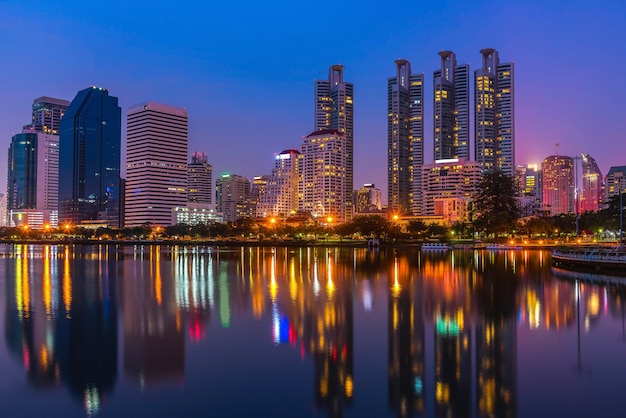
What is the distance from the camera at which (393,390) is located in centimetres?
1335

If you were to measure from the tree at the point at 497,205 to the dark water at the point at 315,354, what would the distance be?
81.2m

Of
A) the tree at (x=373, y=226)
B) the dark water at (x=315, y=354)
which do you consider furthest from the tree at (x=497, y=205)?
the dark water at (x=315, y=354)

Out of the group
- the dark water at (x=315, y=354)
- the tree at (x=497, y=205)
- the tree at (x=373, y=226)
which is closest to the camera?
the dark water at (x=315, y=354)

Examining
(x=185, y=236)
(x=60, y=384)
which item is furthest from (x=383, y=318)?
(x=185, y=236)

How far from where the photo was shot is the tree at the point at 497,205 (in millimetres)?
110088

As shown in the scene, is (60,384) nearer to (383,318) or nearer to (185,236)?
(383,318)

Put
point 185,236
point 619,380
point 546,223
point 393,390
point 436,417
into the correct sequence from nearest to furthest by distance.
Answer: point 436,417 < point 393,390 < point 619,380 < point 546,223 < point 185,236

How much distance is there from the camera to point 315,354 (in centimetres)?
1680

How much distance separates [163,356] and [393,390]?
7.45m

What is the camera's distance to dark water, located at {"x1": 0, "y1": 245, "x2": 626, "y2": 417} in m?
12.5

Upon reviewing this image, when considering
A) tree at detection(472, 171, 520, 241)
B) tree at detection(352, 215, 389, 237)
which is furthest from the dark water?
tree at detection(352, 215, 389, 237)

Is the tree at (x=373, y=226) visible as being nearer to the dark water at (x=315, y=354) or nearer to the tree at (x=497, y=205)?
the tree at (x=497, y=205)

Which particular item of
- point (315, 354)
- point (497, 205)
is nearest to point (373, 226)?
point (497, 205)

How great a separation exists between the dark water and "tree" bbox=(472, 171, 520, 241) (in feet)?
266
